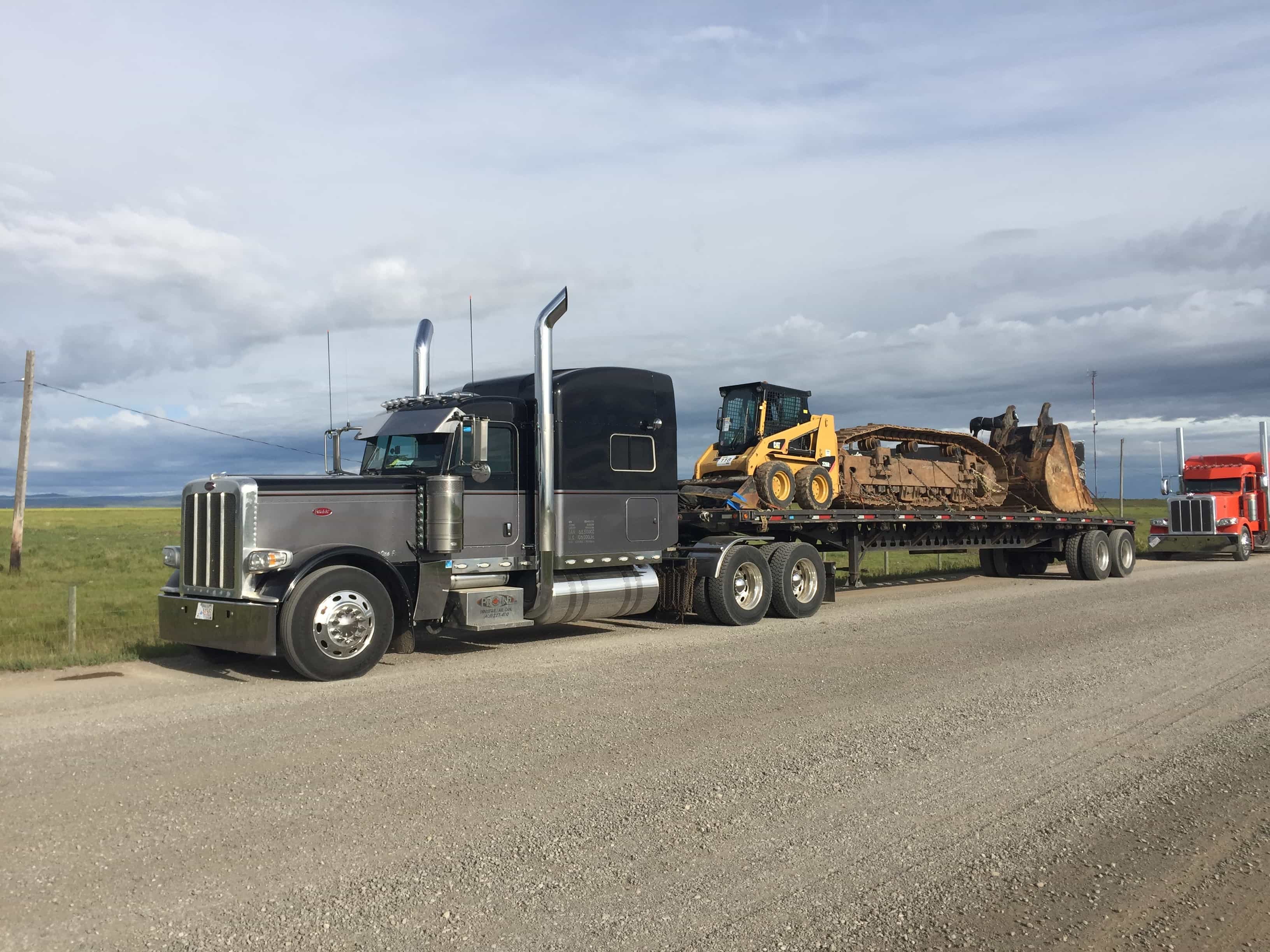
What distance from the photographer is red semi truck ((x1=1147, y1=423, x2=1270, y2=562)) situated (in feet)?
94.9

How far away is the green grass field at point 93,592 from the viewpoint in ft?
37.7

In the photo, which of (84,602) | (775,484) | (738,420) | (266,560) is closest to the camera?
(266,560)

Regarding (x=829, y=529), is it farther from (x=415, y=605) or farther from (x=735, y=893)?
(x=735, y=893)

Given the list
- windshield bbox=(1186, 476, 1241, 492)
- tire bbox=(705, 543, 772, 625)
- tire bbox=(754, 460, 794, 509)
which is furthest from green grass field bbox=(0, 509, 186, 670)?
windshield bbox=(1186, 476, 1241, 492)

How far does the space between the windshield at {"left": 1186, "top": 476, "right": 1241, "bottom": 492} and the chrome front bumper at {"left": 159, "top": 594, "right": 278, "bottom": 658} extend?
29323mm

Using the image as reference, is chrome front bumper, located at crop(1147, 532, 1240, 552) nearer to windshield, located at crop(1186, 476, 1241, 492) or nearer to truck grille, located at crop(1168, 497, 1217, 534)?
truck grille, located at crop(1168, 497, 1217, 534)

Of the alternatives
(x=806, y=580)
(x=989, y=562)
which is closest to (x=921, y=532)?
(x=806, y=580)

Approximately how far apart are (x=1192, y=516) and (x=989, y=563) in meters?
8.98

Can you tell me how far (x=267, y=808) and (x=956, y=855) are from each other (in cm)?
348

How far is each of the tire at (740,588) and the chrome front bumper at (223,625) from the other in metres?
6.05

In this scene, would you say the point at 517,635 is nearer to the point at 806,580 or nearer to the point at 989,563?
the point at 806,580

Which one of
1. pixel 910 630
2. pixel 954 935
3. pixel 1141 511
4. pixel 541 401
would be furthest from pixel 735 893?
pixel 1141 511

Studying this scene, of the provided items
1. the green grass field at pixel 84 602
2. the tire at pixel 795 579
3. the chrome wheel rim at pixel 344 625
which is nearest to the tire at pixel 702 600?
the tire at pixel 795 579

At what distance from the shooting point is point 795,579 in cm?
1520
